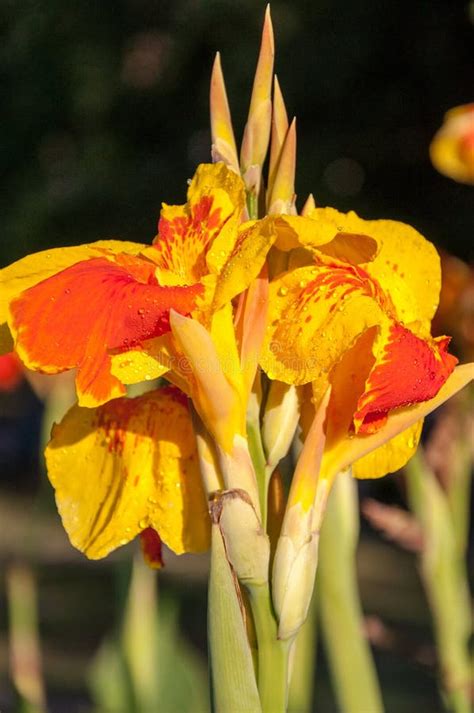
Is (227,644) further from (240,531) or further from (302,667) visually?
(302,667)

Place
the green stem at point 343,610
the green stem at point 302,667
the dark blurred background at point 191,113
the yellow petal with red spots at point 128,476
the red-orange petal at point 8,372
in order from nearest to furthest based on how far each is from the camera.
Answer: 1. the yellow petal with red spots at point 128,476
2. the green stem at point 343,610
3. the green stem at point 302,667
4. the red-orange petal at point 8,372
5. the dark blurred background at point 191,113

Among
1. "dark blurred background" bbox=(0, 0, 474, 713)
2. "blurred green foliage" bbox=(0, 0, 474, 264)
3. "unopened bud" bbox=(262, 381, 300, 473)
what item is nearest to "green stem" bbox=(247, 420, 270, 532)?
"unopened bud" bbox=(262, 381, 300, 473)

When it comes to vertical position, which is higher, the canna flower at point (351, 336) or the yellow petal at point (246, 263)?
the yellow petal at point (246, 263)

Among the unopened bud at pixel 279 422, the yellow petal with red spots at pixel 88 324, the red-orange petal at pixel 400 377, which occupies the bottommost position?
the unopened bud at pixel 279 422

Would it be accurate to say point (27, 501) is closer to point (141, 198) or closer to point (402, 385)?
point (141, 198)

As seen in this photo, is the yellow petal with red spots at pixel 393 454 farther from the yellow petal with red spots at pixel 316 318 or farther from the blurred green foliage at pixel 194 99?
the blurred green foliage at pixel 194 99

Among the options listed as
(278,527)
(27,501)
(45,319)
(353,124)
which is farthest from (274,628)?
(27,501)

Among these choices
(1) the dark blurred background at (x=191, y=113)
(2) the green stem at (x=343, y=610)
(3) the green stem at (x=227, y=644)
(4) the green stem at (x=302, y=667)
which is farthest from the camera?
(1) the dark blurred background at (x=191, y=113)

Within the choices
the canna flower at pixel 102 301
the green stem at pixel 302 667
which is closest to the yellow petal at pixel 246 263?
the canna flower at pixel 102 301
